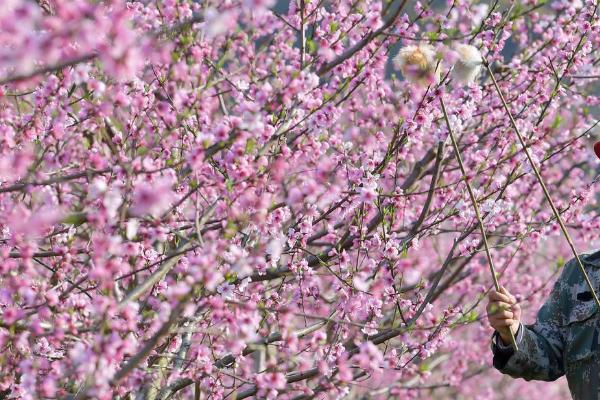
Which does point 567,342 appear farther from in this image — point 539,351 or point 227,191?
point 227,191

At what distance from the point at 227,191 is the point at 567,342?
179 centimetres

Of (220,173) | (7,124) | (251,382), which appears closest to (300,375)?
(251,382)

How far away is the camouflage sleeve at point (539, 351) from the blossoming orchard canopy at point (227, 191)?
24cm

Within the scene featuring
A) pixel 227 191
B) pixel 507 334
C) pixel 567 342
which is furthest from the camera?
pixel 567 342

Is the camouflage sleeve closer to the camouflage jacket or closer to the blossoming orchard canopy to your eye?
the camouflage jacket

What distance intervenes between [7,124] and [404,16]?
2.47 meters

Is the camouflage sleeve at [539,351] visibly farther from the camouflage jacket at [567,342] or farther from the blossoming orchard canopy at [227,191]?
the blossoming orchard canopy at [227,191]

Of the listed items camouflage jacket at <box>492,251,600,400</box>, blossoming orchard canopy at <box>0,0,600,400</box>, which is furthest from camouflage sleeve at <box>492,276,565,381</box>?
blossoming orchard canopy at <box>0,0,600,400</box>

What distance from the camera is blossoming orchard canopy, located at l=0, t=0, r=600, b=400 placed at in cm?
264

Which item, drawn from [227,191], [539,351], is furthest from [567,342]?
[227,191]

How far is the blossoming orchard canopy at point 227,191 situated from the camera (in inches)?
104

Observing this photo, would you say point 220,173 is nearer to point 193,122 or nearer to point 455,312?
point 193,122

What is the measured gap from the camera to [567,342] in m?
3.43

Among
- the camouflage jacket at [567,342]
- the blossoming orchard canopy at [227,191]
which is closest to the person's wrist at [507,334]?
the camouflage jacket at [567,342]
